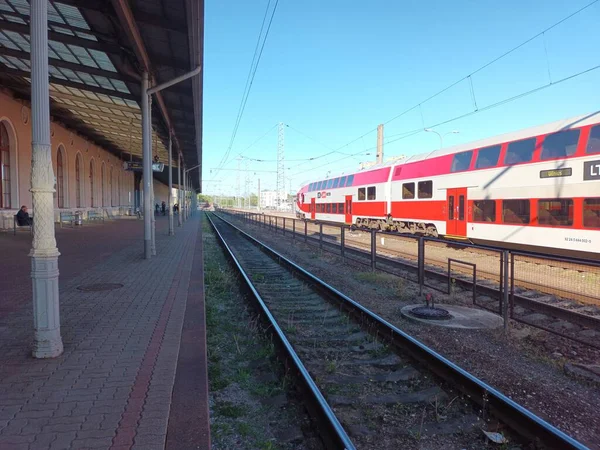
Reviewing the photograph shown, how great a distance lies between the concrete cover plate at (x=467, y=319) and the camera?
6075 millimetres

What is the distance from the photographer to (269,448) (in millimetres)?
3035

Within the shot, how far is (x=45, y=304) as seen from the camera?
412 centimetres

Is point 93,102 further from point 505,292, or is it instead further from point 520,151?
point 505,292

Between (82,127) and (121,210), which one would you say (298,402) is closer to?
(82,127)

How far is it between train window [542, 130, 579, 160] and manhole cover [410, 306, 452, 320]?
7.58 m

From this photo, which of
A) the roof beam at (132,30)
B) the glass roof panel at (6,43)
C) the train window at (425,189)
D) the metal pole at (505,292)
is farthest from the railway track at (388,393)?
the train window at (425,189)

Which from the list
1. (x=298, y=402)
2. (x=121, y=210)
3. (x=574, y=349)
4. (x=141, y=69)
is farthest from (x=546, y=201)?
(x=121, y=210)

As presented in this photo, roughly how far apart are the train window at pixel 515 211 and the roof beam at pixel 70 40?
11933mm

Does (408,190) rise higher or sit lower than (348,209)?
higher

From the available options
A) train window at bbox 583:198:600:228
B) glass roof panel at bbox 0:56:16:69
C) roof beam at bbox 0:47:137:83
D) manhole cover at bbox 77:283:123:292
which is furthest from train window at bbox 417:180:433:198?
glass roof panel at bbox 0:56:16:69

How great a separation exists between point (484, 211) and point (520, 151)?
2.29 meters

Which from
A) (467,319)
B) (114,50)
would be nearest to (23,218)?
(114,50)

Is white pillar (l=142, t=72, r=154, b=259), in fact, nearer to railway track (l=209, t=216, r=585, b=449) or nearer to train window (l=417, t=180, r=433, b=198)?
railway track (l=209, t=216, r=585, b=449)

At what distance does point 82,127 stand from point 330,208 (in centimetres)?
1726
